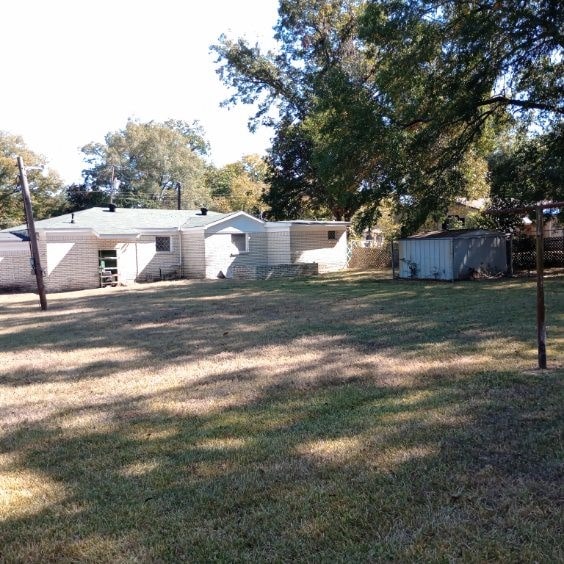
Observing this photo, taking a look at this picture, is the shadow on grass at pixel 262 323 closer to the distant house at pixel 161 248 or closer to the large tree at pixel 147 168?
the distant house at pixel 161 248

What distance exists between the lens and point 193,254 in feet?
90.0

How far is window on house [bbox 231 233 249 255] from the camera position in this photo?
28.0m

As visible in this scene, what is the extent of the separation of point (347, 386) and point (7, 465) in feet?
10.7

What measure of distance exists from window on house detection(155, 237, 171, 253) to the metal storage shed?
456 inches

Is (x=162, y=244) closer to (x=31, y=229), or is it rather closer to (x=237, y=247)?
(x=237, y=247)

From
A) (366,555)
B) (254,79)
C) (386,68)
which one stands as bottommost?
(366,555)

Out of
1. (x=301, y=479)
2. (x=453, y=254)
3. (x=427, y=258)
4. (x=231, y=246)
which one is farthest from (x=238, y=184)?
(x=301, y=479)

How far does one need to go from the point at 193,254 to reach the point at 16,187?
2348 centimetres

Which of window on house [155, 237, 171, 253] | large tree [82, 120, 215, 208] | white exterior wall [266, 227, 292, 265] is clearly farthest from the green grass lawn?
large tree [82, 120, 215, 208]

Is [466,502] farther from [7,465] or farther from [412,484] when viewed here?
[7,465]

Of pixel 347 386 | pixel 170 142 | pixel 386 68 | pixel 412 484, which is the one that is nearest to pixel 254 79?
pixel 386 68

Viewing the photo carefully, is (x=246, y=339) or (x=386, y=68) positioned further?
(x=386, y=68)

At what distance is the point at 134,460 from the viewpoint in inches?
166

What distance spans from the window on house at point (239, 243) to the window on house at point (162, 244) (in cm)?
307
